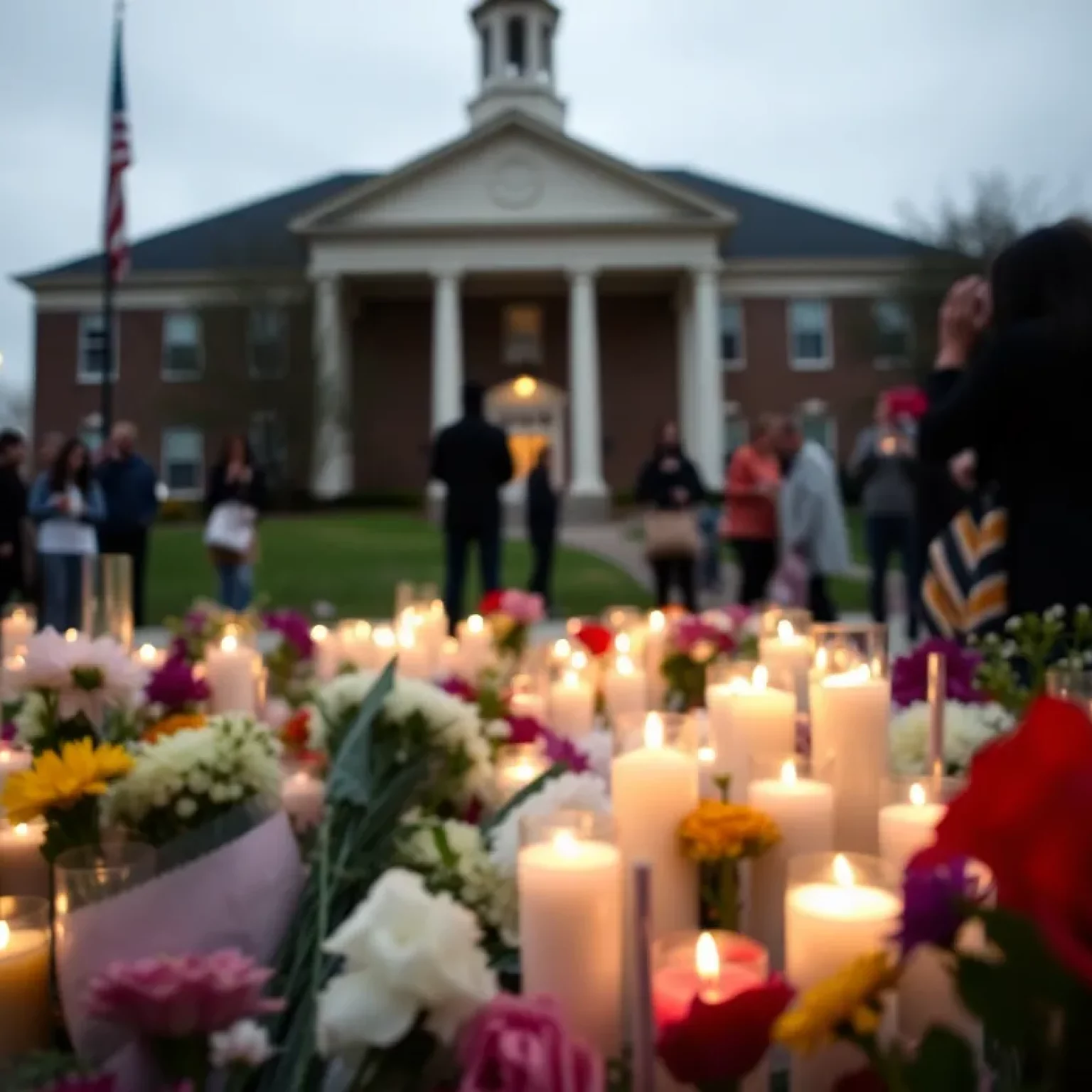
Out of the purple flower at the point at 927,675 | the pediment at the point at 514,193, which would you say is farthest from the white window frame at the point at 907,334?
the purple flower at the point at 927,675

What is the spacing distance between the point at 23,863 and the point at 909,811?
1216 mm

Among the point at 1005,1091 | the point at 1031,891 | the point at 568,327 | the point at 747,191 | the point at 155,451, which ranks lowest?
the point at 1005,1091

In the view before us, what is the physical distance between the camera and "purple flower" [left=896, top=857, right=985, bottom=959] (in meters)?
0.79

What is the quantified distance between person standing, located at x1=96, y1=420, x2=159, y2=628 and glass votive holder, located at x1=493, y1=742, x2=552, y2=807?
765 centimetres

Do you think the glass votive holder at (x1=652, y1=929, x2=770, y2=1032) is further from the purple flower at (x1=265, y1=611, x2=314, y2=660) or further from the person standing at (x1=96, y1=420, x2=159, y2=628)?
the person standing at (x1=96, y1=420, x2=159, y2=628)

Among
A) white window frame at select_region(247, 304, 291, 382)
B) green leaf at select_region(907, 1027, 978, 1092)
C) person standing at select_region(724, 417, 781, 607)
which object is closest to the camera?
green leaf at select_region(907, 1027, 978, 1092)

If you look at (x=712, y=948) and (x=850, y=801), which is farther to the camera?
(x=850, y=801)

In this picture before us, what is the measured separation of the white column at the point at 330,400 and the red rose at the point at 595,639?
85.6 feet

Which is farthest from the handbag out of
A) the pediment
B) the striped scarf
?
the pediment

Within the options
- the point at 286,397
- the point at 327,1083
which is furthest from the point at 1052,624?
the point at 286,397

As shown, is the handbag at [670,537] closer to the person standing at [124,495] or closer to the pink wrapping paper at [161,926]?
the person standing at [124,495]

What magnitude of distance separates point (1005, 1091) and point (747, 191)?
39.5 metres

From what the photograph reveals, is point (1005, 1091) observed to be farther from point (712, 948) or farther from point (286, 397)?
point (286, 397)

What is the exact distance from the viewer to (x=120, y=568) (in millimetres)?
2576
